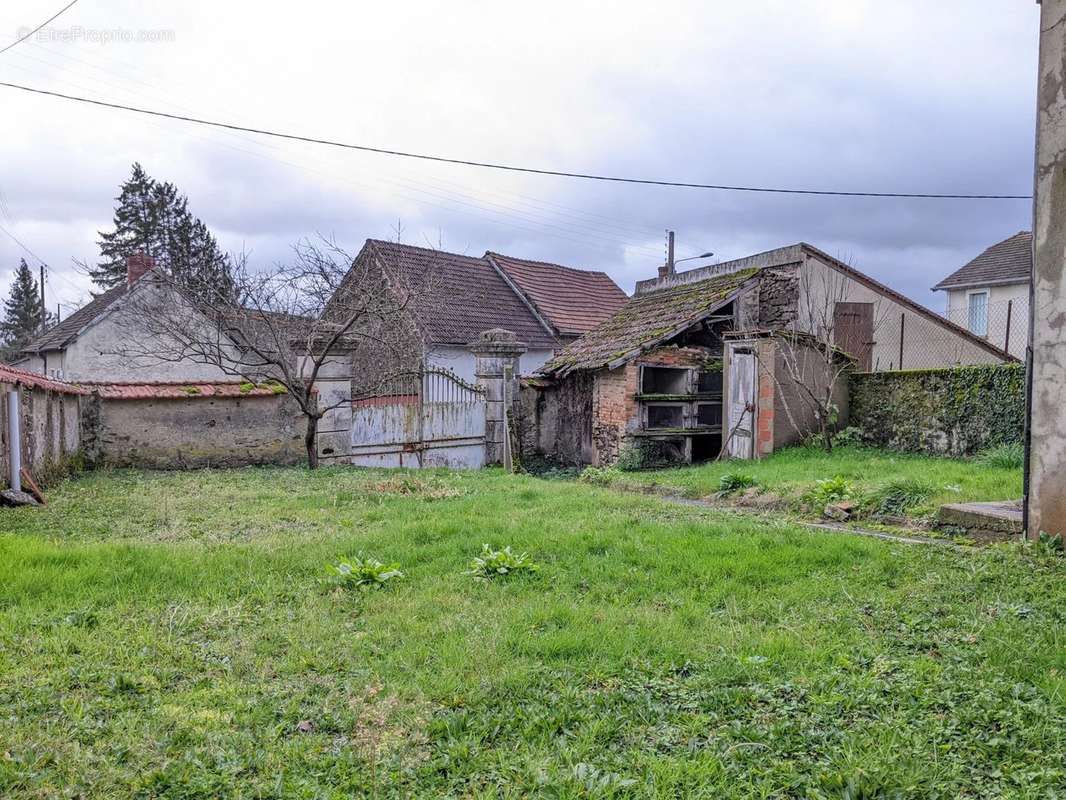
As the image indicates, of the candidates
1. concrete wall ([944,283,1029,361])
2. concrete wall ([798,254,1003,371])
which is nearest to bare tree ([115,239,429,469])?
concrete wall ([798,254,1003,371])

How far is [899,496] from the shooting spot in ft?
26.6

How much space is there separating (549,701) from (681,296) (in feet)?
46.8

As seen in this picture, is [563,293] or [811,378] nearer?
[811,378]

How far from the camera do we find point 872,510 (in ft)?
26.3

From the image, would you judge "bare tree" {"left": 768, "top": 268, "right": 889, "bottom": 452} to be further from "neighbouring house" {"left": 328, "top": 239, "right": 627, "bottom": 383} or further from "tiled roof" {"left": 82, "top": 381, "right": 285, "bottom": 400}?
"tiled roof" {"left": 82, "top": 381, "right": 285, "bottom": 400}

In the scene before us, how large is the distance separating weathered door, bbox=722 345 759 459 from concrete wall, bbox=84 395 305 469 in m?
8.01

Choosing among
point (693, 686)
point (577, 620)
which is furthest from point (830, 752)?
point (577, 620)

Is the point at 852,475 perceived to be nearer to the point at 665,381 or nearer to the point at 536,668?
the point at 665,381

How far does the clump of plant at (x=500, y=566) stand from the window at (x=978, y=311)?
24.5 meters

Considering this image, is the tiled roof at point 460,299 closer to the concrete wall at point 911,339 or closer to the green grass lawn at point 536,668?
the concrete wall at point 911,339

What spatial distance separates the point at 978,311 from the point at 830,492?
2074 cm

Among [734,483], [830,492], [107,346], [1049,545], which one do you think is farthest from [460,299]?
[1049,545]

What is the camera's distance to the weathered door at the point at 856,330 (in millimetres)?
16250

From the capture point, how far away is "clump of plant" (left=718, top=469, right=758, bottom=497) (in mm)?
10109
